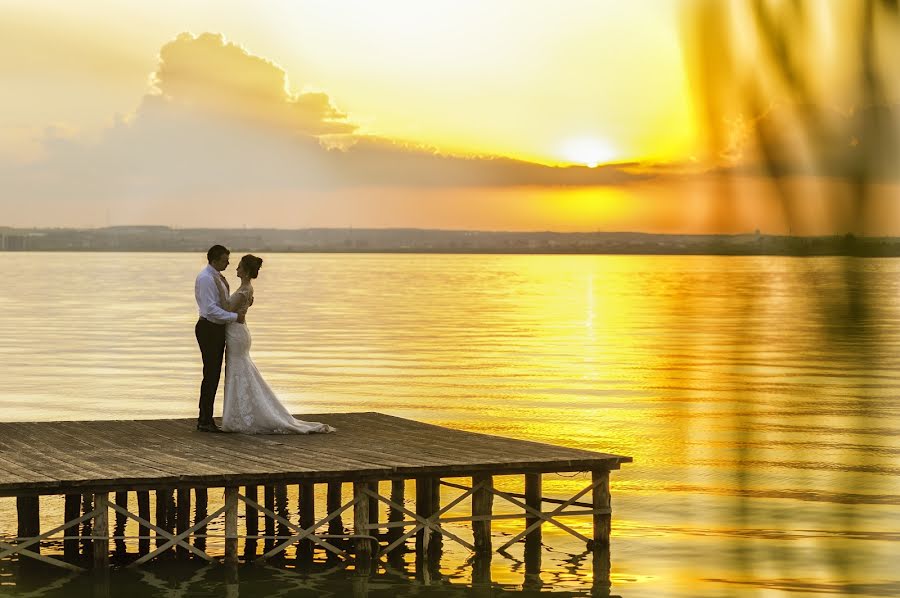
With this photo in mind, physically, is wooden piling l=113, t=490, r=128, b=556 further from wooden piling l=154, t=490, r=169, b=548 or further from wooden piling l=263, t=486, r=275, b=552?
wooden piling l=263, t=486, r=275, b=552

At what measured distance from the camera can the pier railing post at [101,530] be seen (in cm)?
1230

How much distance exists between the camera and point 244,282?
50.1 ft

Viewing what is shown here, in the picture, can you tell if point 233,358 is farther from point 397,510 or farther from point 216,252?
point 397,510

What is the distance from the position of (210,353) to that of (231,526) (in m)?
2.74

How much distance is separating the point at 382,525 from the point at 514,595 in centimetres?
161

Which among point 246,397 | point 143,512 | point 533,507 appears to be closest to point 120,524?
point 143,512

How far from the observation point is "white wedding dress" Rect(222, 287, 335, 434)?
15.1 metres

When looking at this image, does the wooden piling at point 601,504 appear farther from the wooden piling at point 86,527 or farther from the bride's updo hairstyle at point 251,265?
the wooden piling at point 86,527

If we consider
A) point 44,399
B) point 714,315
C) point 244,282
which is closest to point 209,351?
point 244,282

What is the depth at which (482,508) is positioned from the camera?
1438cm

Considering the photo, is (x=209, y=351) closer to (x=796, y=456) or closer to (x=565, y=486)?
(x=565, y=486)

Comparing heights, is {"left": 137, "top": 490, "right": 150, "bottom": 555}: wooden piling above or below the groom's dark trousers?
below

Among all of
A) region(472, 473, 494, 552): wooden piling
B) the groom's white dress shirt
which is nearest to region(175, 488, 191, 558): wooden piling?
the groom's white dress shirt

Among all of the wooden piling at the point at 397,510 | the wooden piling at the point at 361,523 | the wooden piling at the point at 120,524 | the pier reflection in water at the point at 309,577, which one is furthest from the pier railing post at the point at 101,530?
the wooden piling at the point at 397,510
